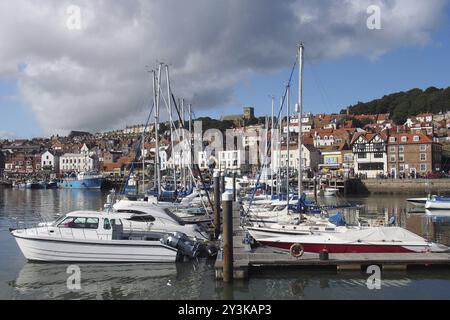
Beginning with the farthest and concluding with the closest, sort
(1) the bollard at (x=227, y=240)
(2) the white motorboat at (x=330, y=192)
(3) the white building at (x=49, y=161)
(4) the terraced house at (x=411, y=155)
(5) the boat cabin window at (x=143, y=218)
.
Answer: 1. (3) the white building at (x=49, y=161)
2. (4) the terraced house at (x=411, y=155)
3. (2) the white motorboat at (x=330, y=192)
4. (5) the boat cabin window at (x=143, y=218)
5. (1) the bollard at (x=227, y=240)

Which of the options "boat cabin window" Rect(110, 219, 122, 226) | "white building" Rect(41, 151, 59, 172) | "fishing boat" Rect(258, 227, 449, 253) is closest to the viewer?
"fishing boat" Rect(258, 227, 449, 253)

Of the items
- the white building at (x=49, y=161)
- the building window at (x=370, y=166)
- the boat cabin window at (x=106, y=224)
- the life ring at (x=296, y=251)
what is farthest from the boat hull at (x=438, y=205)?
the white building at (x=49, y=161)

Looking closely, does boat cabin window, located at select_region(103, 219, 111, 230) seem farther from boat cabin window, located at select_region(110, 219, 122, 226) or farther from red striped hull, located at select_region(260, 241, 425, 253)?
red striped hull, located at select_region(260, 241, 425, 253)

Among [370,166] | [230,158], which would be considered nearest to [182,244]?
[370,166]

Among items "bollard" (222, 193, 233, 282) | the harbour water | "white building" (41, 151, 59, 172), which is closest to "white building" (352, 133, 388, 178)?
the harbour water

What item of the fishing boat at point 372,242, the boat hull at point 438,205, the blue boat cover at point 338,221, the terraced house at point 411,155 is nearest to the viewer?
the fishing boat at point 372,242

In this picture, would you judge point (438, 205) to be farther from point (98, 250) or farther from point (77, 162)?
point (77, 162)

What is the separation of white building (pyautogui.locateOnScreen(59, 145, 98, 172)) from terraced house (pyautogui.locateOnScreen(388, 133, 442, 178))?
88826 mm

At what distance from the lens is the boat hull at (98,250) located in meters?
20.0

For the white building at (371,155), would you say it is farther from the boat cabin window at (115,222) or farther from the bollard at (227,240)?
the bollard at (227,240)

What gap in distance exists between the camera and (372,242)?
66.2ft

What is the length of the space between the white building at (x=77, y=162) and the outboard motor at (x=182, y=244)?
127 meters

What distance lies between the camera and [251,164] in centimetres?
11825

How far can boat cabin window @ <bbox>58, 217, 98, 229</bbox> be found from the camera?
20.4m
